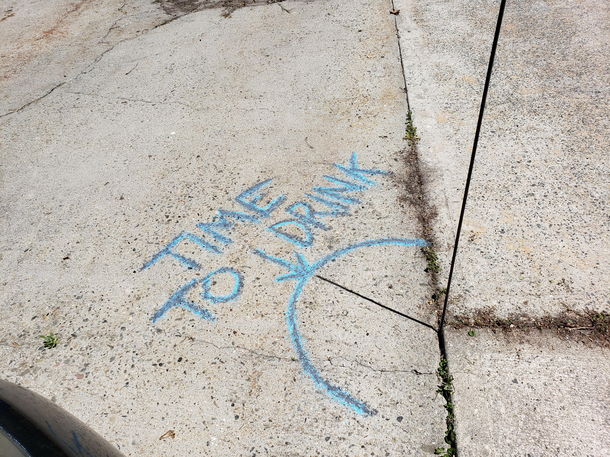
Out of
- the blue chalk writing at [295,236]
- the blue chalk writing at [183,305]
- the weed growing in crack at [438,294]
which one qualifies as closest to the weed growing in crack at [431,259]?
the weed growing in crack at [438,294]

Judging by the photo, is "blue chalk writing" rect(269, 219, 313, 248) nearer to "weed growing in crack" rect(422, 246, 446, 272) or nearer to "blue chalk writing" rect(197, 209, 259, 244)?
"blue chalk writing" rect(197, 209, 259, 244)

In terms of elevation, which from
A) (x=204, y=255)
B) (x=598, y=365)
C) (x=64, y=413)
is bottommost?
(x=598, y=365)

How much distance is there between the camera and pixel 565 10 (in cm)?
552

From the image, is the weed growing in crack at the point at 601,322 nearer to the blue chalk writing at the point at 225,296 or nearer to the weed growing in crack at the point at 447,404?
the weed growing in crack at the point at 447,404

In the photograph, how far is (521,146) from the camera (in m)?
3.67

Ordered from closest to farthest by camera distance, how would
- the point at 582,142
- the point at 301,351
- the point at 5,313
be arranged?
the point at 301,351
the point at 5,313
the point at 582,142

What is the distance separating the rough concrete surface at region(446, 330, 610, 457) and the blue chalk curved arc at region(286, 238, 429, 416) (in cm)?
51

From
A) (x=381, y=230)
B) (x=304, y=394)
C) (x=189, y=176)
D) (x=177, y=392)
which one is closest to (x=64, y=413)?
(x=177, y=392)

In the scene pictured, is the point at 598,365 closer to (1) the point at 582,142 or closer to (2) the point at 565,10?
(1) the point at 582,142

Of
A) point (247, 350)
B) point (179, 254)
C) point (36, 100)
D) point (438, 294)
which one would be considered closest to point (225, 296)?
point (247, 350)

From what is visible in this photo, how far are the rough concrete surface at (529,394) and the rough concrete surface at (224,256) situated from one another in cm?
18

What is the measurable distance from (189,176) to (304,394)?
2.26 metres

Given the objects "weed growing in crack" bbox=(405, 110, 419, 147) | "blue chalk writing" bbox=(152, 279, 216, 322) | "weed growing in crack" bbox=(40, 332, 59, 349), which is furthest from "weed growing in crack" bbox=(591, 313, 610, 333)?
"weed growing in crack" bbox=(40, 332, 59, 349)

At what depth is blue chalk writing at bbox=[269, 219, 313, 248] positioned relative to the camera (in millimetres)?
3104
